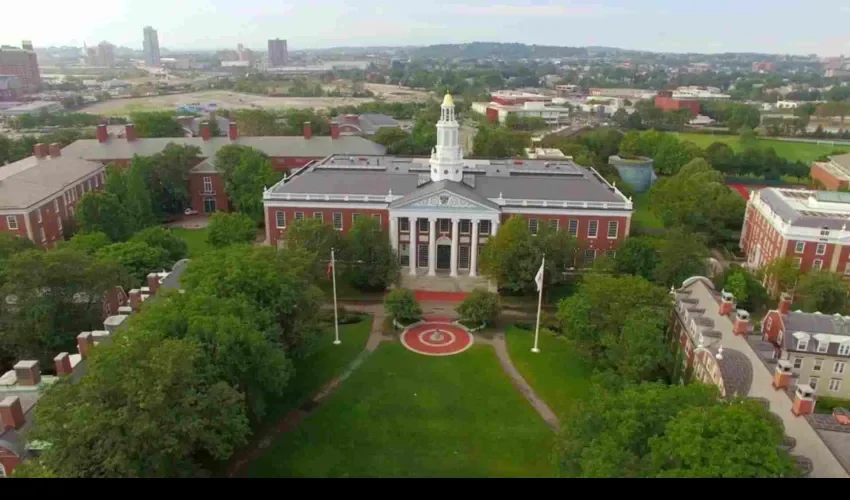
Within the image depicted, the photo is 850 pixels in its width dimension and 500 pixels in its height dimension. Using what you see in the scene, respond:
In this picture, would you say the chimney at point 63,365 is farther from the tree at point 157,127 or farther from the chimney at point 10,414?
the tree at point 157,127

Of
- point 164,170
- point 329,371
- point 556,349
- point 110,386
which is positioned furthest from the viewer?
point 164,170

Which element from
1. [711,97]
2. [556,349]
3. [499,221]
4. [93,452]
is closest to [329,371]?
[556,349]

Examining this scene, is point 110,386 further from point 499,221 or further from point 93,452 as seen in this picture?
point 499,221

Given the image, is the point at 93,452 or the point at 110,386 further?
the point at 110,386

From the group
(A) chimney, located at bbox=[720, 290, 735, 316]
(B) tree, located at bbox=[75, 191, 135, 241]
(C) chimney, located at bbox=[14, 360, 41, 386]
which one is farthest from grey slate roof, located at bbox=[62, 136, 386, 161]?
(A) chimney, located at bbox=[720, 290, 735, 316]

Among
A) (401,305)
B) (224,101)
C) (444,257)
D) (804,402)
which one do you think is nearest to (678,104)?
(444,257)

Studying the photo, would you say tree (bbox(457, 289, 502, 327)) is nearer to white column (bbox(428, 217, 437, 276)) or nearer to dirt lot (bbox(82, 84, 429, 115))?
white column (bbox(428, 217, 437, 276))

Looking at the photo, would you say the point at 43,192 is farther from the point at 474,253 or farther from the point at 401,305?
the point at 474,253
